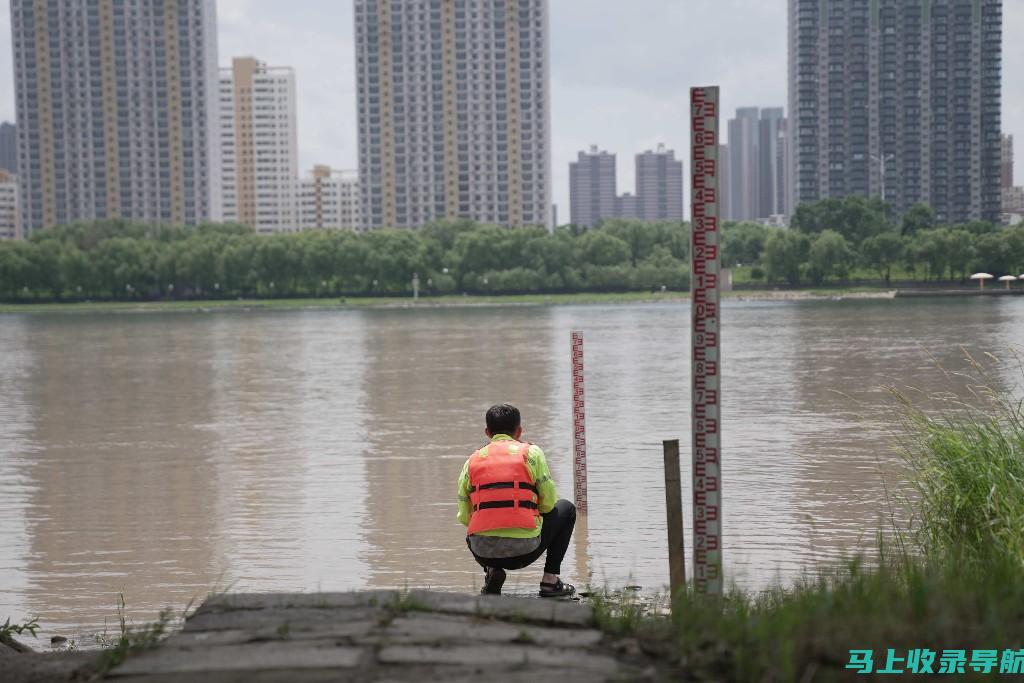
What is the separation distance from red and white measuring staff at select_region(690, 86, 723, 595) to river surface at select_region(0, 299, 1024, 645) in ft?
1.33

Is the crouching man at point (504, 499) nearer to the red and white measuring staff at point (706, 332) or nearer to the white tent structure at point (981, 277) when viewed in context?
the red and white measuring staff at point (706, 332)

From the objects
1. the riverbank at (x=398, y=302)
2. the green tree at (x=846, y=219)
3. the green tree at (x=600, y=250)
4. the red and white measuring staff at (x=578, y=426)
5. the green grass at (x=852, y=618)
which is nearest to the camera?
the green grass at (x=852, y=618)

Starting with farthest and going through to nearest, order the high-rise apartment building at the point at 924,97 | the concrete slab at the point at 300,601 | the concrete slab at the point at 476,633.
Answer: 1. the high-rise apartment building at the point at 924,97
2. the concrete slab at the point at 300,601
3. the concrete slab at the point at 476,633

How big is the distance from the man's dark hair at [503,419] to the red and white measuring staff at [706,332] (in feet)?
5.32

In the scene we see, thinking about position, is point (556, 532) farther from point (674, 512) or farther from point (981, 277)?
point (981, 277)

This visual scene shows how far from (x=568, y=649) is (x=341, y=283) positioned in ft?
489

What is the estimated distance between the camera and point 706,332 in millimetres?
6918

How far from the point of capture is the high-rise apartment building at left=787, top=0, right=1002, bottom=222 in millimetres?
191750

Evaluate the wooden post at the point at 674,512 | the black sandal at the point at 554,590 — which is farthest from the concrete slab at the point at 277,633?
the black sandal at the point at 554,590

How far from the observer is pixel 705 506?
23.2 feet

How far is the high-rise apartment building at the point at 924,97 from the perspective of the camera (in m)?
192

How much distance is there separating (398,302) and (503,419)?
137060mm

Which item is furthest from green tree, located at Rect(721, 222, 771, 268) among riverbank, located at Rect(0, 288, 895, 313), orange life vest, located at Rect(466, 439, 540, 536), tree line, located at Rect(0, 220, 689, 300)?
orange life vest, located at Rect(466, 439, 540, 536)

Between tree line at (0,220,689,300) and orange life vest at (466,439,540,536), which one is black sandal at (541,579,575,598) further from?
tree line at (0,220,689,300)
